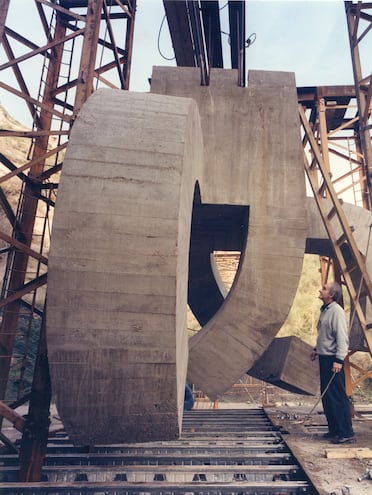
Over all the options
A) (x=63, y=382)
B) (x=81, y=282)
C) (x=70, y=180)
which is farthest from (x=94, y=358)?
(x=70, y=180)

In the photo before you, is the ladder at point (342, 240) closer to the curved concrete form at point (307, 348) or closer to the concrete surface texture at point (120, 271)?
the curved concrete form at point (307, 348)

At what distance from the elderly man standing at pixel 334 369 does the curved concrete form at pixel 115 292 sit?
2.79 m

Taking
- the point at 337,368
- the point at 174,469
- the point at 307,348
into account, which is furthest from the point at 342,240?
the point at 174,469

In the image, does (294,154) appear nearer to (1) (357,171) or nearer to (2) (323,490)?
(2) (323,490)

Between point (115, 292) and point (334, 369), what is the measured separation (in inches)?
136

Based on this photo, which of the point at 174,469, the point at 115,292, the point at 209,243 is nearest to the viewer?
the point at 115,292

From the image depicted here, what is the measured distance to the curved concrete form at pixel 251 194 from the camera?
18.5 ft

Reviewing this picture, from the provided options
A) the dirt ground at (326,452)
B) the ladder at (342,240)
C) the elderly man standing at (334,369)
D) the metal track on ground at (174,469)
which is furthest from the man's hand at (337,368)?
the ladder at (342,240)

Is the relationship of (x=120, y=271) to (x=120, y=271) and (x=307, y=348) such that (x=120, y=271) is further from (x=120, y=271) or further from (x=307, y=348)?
(x=307, y=348)

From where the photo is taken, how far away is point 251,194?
601cm

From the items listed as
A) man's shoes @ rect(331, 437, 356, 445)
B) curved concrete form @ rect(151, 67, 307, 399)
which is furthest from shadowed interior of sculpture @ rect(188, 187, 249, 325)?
man's shoes @ rect(331, 437, 356, 445)

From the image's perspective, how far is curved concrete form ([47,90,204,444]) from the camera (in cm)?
321

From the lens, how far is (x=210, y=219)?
767 centimetres

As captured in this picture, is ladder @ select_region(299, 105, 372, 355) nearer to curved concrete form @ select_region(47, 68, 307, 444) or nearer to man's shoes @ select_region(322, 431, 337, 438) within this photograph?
man's shoes @ select_region(322, 431, 337, 438)
